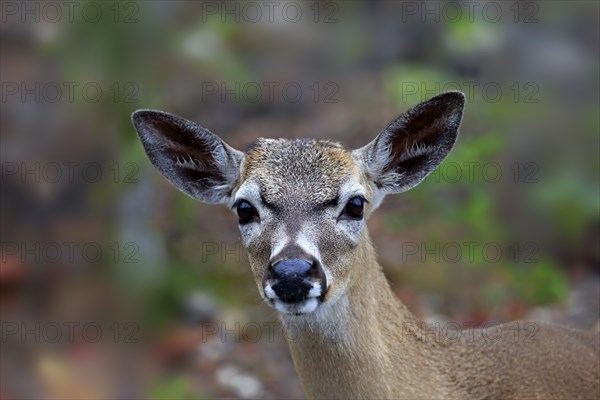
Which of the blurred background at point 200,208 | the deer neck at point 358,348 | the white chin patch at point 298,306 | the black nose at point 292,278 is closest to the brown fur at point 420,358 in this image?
the deer neck at point 358,348

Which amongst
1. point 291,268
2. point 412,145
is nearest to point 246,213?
point 291,268

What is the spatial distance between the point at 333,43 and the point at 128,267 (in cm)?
973

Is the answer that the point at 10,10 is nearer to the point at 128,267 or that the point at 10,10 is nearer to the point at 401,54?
the point at 128,267

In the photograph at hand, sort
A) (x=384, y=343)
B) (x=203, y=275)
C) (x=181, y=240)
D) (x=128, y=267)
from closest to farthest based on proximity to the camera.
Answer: (x=384, y=343) → (x=128, y=267) → (x=203, y=275) → (x=181, y=240)

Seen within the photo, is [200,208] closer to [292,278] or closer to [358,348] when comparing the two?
[358,348]

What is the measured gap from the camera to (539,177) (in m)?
12.9

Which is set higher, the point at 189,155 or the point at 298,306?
the point at 189,155

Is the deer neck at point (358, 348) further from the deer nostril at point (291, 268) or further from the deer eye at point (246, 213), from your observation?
the deer eye at point (246, 213)

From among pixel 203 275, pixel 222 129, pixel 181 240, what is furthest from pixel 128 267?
pixel 222 129

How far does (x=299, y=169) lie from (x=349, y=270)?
0.66 m

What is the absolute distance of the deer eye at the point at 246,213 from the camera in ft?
19.2

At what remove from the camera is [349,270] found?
5.72 meters

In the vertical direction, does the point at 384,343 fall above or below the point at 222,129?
below

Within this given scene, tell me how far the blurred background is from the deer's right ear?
215 centimetres
